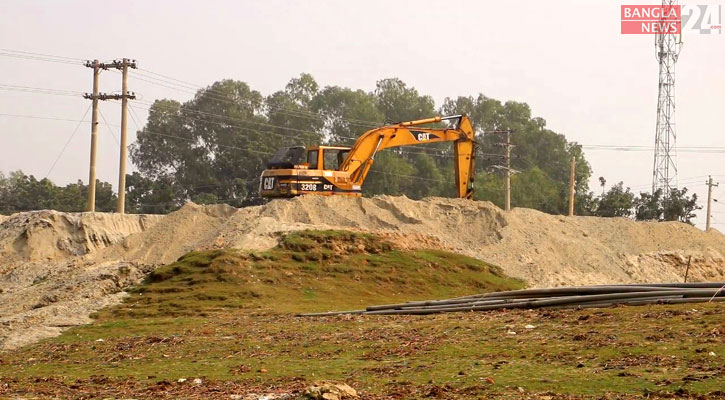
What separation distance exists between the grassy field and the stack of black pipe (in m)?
0.43

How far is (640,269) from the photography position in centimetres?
4347

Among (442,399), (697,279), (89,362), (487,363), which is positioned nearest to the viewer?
(442,399)

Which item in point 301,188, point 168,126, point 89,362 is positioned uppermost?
point 168,126

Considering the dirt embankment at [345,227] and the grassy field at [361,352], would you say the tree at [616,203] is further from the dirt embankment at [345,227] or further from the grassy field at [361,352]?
the grassy field at [361,352]

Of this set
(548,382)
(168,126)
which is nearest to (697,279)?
(548,382)

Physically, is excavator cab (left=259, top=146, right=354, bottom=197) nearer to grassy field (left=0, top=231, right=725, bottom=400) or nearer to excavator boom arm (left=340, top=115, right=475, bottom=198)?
excavator boom arm (left=340, top=115, right=475, bottom=198)

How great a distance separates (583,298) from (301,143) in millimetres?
66488

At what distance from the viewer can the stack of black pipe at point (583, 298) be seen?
20312 millimetres

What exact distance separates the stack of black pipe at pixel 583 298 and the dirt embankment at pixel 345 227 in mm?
11916

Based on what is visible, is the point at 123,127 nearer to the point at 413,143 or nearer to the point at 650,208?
the point at 413,143

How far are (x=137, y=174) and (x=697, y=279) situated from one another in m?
47.9

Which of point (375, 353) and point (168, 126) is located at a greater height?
point (168, 126)

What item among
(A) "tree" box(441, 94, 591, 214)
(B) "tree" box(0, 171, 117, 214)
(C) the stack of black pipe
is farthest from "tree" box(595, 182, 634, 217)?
(C) the stack of black pipe

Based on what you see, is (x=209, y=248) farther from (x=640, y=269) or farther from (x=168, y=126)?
(x=168, y=126)
